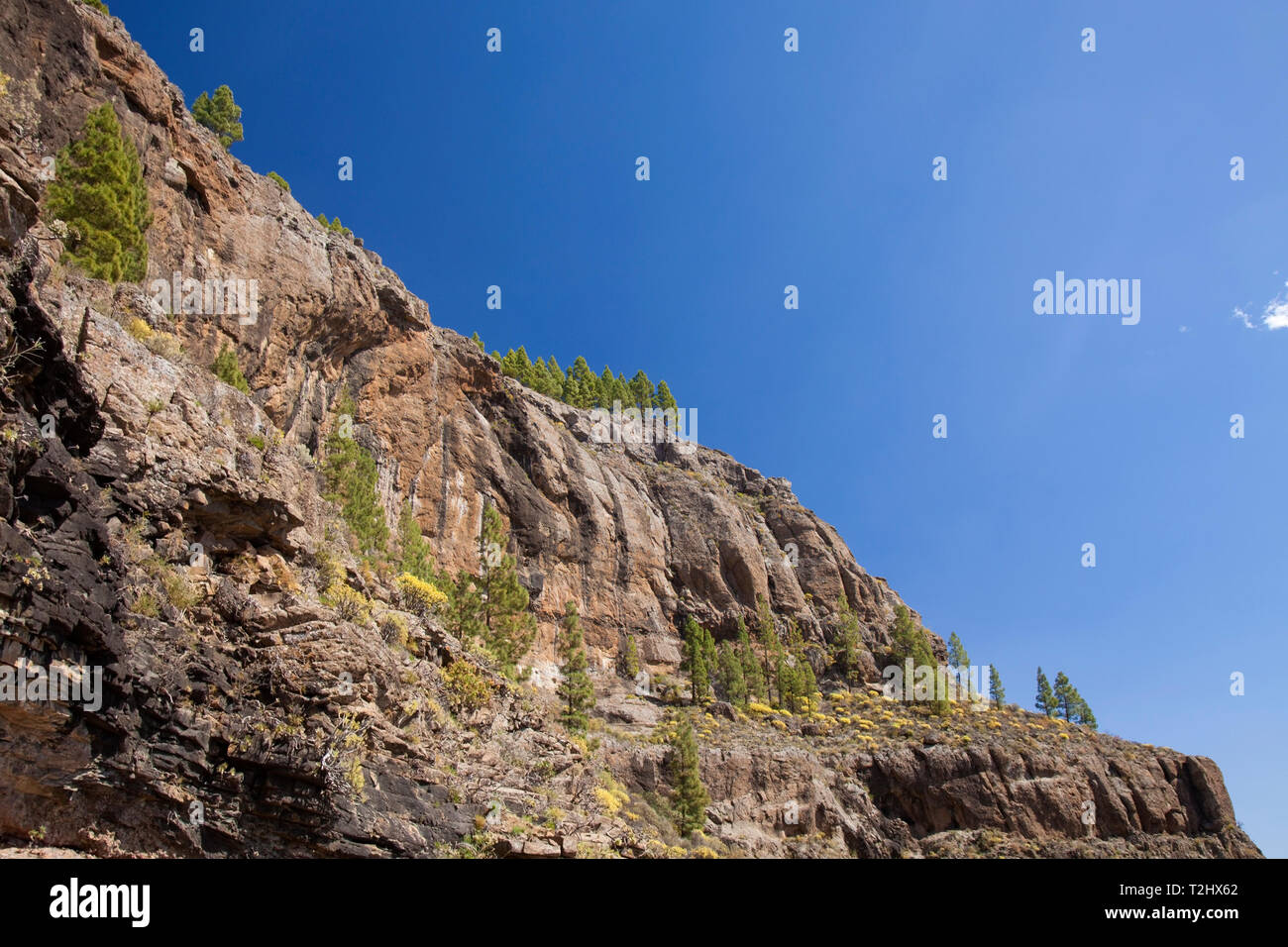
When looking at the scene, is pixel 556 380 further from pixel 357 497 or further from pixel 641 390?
pixel 357 497

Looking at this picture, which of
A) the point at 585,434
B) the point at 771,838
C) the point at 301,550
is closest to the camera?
the point at 301,550

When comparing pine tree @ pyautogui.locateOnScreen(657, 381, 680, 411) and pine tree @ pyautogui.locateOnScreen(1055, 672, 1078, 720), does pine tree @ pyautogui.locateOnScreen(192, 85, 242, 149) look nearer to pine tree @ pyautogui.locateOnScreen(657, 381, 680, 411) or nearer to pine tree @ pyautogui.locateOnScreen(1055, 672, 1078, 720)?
pine tree @ pyautogui.locateOnScreen(657, 381, 680, 411)

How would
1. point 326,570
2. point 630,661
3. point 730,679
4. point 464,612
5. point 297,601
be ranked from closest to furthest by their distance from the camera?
1. point 297,601
2. point 326,570
3. point 464,612
4. point 630,661
5. point 730,679

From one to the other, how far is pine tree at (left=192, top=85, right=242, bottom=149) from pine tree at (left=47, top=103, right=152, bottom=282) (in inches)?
1348

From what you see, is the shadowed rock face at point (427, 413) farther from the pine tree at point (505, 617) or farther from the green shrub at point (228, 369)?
the pine tree at point (505, 617)

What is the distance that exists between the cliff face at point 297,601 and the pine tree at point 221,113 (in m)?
15.1

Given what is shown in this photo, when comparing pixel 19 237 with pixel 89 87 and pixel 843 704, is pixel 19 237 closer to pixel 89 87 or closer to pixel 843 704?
pixel 89 87

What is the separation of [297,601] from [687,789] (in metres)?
31.1

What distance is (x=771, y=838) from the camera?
144ft

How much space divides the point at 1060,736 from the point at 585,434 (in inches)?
2229

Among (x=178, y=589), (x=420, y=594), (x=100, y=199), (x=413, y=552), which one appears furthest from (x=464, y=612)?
(x=100, y=199)

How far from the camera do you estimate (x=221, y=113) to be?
171 feet
